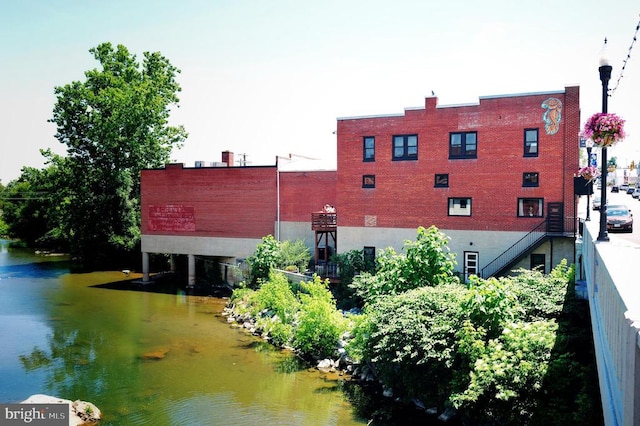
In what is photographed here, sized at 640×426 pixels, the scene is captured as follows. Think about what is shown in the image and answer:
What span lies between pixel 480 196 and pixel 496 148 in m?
2.69

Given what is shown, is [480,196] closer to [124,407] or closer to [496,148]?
[496,148]

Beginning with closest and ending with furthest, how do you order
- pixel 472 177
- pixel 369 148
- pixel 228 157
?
pixel 472 177
pixel 369 148
pixel 228 157

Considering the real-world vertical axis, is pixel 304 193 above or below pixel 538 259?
above

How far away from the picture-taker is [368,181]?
1291 inches

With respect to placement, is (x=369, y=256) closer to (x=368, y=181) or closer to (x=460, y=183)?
(x=368, y=181)

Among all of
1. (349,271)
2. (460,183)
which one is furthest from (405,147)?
(349,271)

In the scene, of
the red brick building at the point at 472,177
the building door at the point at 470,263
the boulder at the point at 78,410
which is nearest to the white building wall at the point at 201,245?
the red brick building at the point at 472,177

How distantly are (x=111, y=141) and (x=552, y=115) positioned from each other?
37.1m

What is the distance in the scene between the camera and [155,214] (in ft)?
141

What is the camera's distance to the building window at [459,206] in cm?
2998

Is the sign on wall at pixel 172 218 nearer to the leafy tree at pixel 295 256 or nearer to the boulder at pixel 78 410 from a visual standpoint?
the leafy tree at pixel 295 256

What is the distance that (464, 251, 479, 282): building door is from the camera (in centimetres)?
2969

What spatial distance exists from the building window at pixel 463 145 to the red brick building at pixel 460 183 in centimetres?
5

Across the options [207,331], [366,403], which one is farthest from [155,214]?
[366,403]
